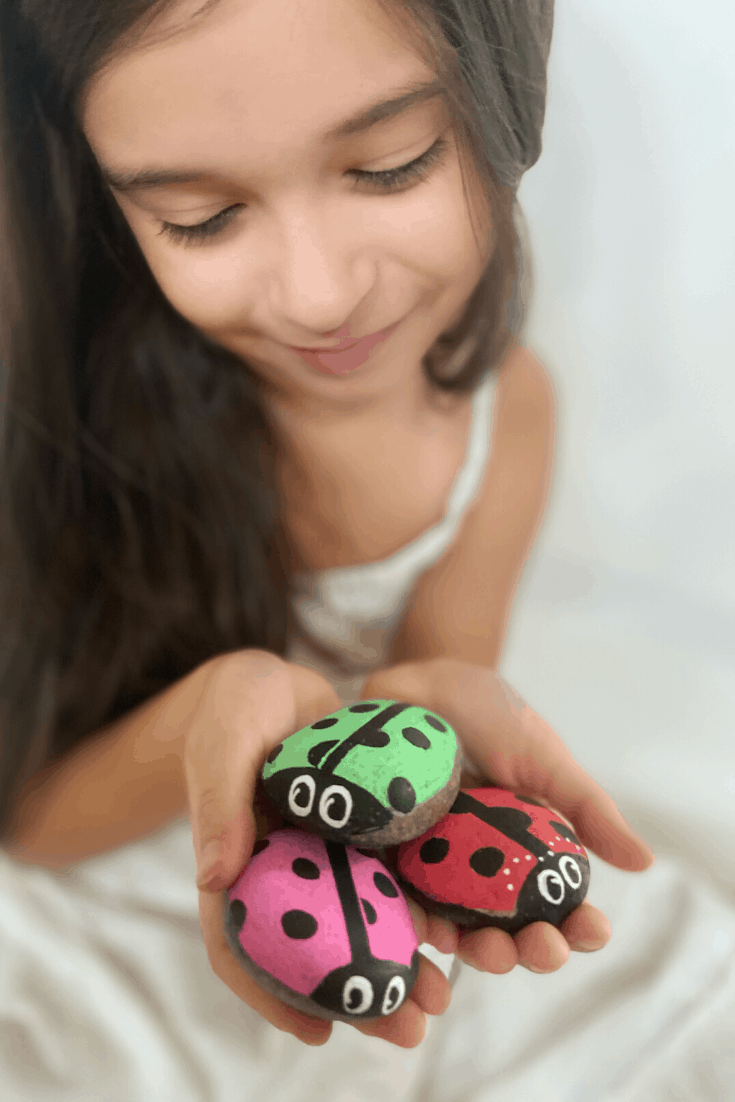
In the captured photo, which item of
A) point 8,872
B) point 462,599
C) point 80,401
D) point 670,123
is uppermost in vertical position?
point 670,123

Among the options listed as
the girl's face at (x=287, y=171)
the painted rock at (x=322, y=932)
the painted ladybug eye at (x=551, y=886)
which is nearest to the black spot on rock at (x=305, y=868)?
the painted rock at (x=322, y=932)

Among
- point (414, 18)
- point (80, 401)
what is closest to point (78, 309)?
point (80, 401)

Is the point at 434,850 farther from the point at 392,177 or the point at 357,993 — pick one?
Answer: the point at 392,177

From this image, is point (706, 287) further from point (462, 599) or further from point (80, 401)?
point (80, 401)

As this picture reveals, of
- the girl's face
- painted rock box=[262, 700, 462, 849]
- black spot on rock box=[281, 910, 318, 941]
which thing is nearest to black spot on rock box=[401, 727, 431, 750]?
painted rock box=[262, 700, 462, 849]

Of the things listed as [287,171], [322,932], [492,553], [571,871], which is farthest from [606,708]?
[287,171]

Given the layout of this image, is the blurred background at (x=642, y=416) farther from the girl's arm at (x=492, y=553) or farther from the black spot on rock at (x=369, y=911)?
the black spot on rock at (x=369, y=911)
